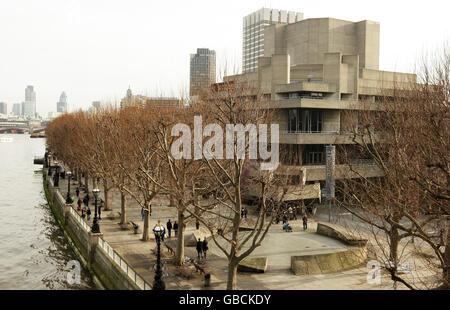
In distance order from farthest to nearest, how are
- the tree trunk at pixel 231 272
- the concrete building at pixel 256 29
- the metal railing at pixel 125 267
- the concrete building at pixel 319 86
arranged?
the concrete building at pixel 256 29, the concrete building at pixel 319 86, the metal railing at pixel 125 267, the tree trunk at pixel 231 272

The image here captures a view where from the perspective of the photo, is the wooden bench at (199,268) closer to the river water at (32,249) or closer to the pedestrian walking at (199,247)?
the pedestrian walking at (199,247)

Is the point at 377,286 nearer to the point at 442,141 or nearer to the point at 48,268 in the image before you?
the point at 442,141

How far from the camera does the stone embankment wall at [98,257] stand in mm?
18312

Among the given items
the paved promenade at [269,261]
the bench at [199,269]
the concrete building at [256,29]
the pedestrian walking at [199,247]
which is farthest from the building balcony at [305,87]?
the concrete building at [256,29]

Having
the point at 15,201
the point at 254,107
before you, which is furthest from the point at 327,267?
the point at 15,201

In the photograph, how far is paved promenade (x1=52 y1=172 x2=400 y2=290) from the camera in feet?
62.5


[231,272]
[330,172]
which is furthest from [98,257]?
[330,172]

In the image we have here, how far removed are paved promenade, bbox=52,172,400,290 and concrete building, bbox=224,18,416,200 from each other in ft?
32.9

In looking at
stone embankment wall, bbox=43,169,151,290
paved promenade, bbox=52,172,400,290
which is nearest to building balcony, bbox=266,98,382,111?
paved promenade, bbox=52,172,400,290

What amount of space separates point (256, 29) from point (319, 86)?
12167 centimetres

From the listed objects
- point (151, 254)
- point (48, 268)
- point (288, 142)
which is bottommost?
point (48, 268)

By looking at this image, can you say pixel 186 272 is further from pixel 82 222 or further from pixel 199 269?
pixel 82 222
